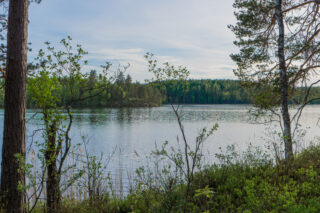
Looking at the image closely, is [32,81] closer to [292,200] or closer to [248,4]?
[292,200]

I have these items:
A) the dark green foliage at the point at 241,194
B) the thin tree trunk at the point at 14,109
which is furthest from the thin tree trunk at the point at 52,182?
the thin tree trunk at the point at 14,109

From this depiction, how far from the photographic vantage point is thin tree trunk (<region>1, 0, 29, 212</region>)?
424 centimetres

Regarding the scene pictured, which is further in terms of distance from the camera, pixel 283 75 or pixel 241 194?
pixel 283 75

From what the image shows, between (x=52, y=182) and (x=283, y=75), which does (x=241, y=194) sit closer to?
(x=52, y=182)

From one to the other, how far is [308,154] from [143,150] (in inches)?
361

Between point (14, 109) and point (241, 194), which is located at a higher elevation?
point (14, 109)

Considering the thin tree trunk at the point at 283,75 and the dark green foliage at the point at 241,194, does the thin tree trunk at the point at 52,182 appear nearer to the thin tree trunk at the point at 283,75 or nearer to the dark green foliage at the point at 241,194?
the dark green foliage at the point at 241,194

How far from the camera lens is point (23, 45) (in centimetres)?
435

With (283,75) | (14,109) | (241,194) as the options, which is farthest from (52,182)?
(283,75)

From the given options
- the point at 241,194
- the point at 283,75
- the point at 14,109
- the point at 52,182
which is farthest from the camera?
the point at 283,75

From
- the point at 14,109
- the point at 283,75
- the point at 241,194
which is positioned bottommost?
the point at 241,194

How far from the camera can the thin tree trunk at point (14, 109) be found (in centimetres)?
424

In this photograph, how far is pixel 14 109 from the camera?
167 inches

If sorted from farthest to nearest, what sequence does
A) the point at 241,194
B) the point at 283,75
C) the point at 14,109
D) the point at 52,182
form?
the point at 283,75, the point at 52,182, the point at 241,194, the point at 14,109
